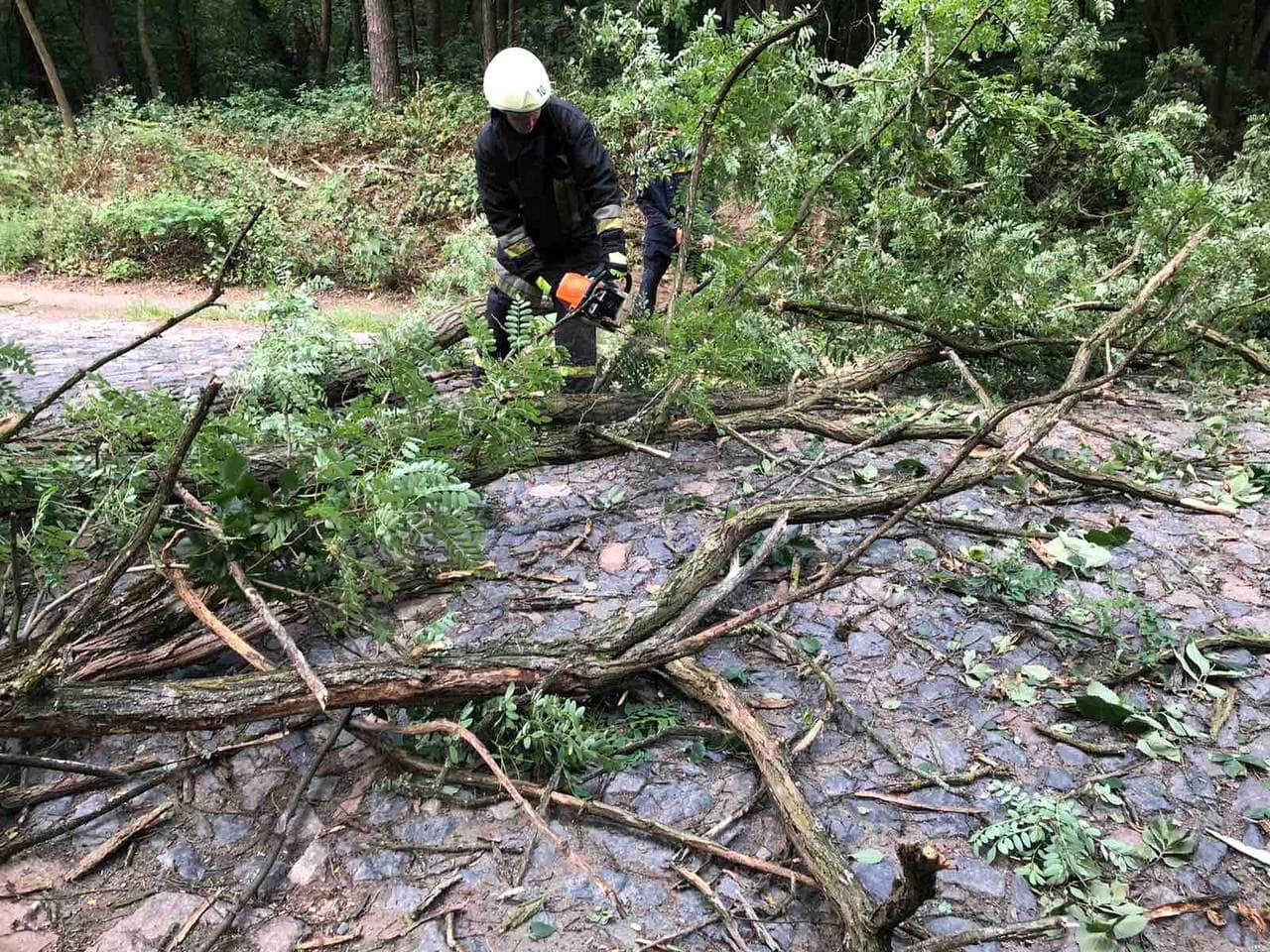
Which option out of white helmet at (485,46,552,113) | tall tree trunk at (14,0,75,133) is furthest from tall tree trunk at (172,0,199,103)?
white helmet at (485,46,552,113)

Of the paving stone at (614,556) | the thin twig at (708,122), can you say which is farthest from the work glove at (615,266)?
the paving stone at (614,556)

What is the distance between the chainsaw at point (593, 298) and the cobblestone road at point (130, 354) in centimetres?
250

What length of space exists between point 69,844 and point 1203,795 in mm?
2852

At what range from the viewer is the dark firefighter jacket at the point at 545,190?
438 cm

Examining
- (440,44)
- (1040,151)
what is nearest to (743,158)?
(1040,151)

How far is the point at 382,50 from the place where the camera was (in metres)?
13.0

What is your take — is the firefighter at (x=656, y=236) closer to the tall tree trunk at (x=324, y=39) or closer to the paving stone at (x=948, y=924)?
the paving stone at (x=948, y=924)

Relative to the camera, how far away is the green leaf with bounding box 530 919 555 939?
173cm

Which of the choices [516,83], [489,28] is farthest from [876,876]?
[489,28]

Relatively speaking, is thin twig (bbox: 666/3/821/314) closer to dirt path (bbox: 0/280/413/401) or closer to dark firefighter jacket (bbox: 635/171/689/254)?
dirt path (bbox: 0/280/413/401)

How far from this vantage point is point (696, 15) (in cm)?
1653

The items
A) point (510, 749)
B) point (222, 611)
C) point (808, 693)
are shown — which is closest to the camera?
point (510, 749)

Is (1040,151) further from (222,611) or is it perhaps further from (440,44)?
(440,44)

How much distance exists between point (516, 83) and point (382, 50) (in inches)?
429
